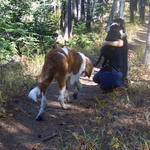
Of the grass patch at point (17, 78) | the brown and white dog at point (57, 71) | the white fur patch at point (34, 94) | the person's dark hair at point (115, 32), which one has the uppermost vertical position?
the person's dark hair at point (115, 32)

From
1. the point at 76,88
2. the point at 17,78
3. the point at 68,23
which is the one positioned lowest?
the point at 17,78

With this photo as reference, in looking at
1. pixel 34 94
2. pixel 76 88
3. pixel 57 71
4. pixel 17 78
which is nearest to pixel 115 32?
pixel 76 88

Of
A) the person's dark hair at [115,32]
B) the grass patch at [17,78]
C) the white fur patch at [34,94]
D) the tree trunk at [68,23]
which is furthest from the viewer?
the tree trunk at [68,23]

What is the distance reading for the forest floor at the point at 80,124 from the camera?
5.02 meters

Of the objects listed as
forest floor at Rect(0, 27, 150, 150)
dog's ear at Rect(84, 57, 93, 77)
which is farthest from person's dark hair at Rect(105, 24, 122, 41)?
forest floor at Rect(0, 27, 150, 150)

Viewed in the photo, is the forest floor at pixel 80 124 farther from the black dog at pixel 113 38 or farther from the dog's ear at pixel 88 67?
the black dog at pixel 113 38

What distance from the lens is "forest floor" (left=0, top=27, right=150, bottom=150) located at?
502 centimetres

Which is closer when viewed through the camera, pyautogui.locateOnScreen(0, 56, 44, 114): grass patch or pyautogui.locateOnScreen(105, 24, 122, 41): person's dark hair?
pyautogui.locateOnScreen(0, 56, 44, 114): grass patch

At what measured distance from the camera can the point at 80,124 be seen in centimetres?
610

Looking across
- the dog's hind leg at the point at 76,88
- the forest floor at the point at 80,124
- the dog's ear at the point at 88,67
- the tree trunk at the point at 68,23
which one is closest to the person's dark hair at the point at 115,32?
the dog's ear at the point at 88,67

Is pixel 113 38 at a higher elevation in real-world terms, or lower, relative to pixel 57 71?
higher

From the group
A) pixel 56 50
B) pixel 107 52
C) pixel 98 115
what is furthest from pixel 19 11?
pixel 98 115

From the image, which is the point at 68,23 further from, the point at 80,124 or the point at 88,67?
the point at 80,124

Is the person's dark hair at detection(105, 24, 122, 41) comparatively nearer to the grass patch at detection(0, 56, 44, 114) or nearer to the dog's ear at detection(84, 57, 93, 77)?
the dog's ear at detection(84, 57, 93, 77)
